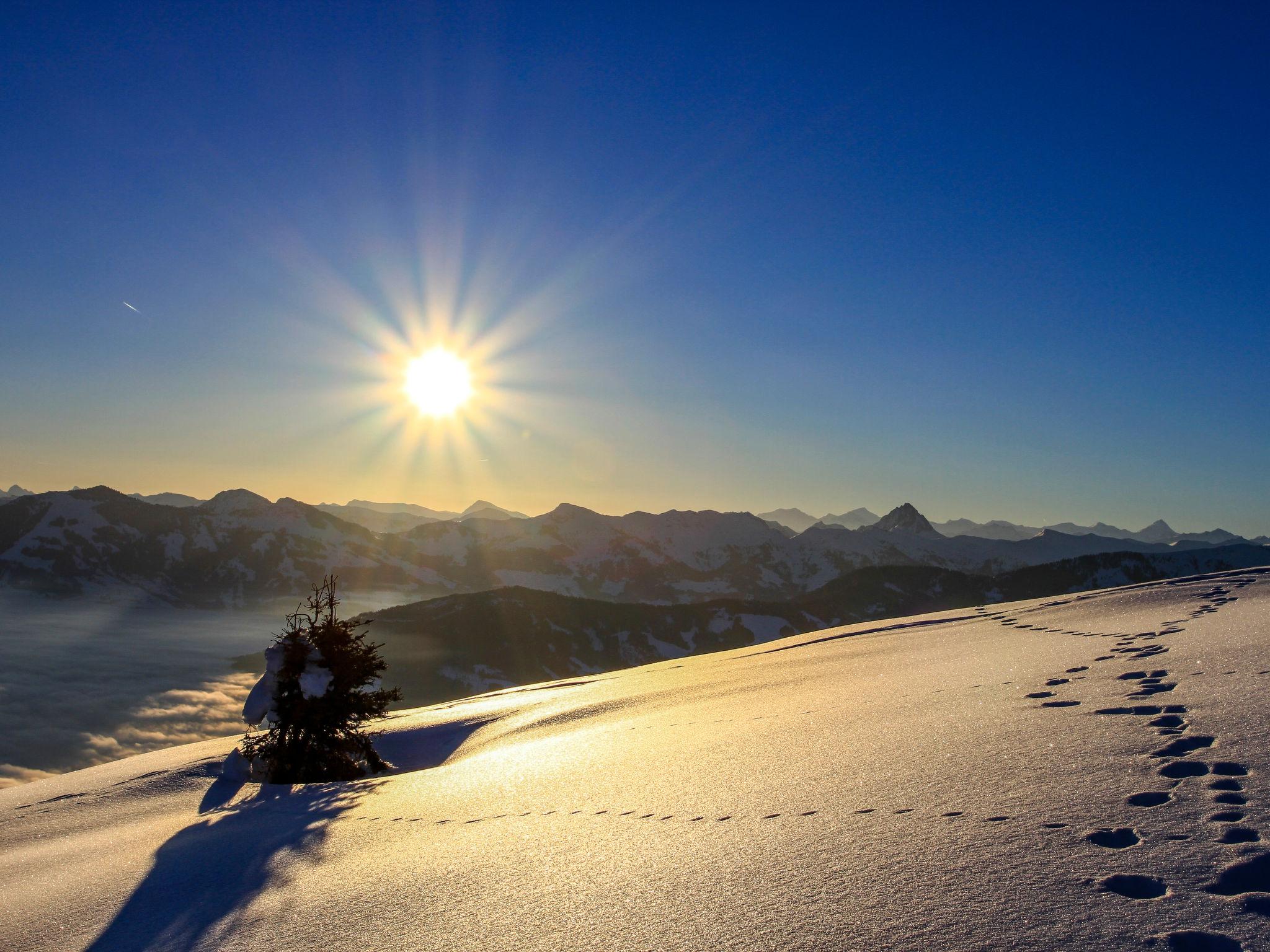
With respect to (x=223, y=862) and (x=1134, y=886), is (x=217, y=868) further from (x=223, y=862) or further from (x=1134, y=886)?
(x=1134, y=886)

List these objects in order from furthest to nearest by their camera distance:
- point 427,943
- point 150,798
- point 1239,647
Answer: point 150,798 < point 1239,647 < point 427,943

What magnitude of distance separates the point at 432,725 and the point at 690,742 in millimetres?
9521

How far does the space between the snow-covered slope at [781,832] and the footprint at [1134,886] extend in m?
0.01

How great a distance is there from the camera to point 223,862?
6.55 meters

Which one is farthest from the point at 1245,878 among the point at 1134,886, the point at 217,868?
the point at 217,868

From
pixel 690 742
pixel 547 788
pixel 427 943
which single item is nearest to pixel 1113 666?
pixel 690 742

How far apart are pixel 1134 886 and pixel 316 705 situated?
13.3m

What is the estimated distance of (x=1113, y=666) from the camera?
8102 mm

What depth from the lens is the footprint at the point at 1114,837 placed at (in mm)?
3477

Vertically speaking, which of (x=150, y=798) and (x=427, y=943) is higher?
(x=150, y=798)

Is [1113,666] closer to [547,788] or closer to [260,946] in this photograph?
[547,788]

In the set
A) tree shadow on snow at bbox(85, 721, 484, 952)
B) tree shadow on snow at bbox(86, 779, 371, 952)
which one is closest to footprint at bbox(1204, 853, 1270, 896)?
tree shadow on snow at bbox(85, 721, 484, 952)

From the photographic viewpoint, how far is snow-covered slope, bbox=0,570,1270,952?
3.16 meters

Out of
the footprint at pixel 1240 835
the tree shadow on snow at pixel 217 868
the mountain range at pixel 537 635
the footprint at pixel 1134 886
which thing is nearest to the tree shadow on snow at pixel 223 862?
the tree shadow on snow at pixel 217 868
